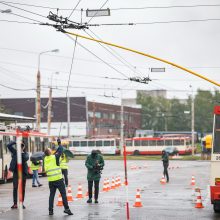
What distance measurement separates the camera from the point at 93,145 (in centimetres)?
8769

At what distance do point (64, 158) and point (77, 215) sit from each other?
947 centimetres

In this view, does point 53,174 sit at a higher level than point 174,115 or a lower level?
lower

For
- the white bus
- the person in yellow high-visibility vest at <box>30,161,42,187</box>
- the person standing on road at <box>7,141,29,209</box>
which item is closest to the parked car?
the white bus

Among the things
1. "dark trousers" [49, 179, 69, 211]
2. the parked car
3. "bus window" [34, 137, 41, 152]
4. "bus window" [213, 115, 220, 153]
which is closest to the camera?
"dark trousers" [49, 179, 69, 211]

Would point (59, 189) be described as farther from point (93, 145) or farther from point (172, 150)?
point (93, 145)

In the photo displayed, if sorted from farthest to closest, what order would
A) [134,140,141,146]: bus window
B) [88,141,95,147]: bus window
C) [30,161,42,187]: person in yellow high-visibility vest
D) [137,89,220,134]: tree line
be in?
[137,89,220,134]: tree line, [134,140,141,146]: bus window, [88,141,95,147]: bus window, [30,161,42,187]: person in yellow high-visibility vest

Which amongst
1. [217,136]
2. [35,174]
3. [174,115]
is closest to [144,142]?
[174,115]

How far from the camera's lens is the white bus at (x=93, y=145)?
8738cm

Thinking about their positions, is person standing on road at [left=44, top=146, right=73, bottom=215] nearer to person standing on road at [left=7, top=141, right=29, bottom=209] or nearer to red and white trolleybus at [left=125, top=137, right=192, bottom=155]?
person standing on road at [left=7, top=141, right=29, bottom=209]

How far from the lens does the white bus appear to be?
8738 cm

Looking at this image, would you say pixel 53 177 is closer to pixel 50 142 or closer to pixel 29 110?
pixel 50 142

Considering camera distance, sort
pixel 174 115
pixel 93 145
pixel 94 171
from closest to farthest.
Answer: pixel 94 171 → pixel 93 145 → pixel 174 115

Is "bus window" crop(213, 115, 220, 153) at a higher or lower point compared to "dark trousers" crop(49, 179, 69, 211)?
higher

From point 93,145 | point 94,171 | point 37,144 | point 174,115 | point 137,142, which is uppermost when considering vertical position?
point 174,115
